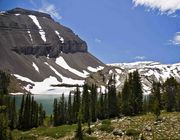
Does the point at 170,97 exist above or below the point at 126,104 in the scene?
above

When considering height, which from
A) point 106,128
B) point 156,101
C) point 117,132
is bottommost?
point 117,132

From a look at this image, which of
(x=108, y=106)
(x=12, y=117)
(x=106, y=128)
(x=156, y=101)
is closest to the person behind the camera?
(x=106, y=128)

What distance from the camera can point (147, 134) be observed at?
226 feet

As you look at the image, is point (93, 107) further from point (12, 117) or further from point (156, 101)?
point (156, 101)

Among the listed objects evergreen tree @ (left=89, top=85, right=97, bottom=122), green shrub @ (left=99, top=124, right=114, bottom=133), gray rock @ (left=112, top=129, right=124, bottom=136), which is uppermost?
evergreen tree @ (left=89, top=85, right=97, bottom=122)

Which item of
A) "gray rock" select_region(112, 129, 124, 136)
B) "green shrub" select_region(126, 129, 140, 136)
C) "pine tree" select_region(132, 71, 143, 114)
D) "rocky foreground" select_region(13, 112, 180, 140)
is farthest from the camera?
"pine tree" select_region(132, 71, 143, 114)

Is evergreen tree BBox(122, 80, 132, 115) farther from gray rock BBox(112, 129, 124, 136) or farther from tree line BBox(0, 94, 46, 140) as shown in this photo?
gray rock BBox(112, 129, 124, 136)

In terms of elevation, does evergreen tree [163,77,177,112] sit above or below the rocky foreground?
above

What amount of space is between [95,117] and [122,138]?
172ft

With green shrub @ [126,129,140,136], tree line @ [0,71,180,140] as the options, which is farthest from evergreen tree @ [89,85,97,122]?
green shrub @ [126,129,140,136]

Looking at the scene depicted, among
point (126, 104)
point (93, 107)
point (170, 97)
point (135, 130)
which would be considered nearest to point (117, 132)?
point (135, 130)

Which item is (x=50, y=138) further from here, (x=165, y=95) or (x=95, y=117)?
(x=165, y=95)

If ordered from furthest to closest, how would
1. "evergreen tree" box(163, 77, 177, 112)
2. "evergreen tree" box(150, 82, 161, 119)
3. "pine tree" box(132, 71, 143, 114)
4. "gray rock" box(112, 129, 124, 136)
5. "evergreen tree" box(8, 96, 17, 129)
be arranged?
1. "evergreen tree" box(8, 96, 17, 129)
2. "evergreen tree" box(163, 77, 177, 112)
3. "pine tree" box(132, 71, 143, 114)
4. "evergreen tree" box(150, 82, 161, 119)
5. "gray rock" box(112, 129, 124, 136)

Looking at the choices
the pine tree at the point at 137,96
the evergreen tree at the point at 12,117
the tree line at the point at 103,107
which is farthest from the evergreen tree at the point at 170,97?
the evergreen tree at the point at 12,117
